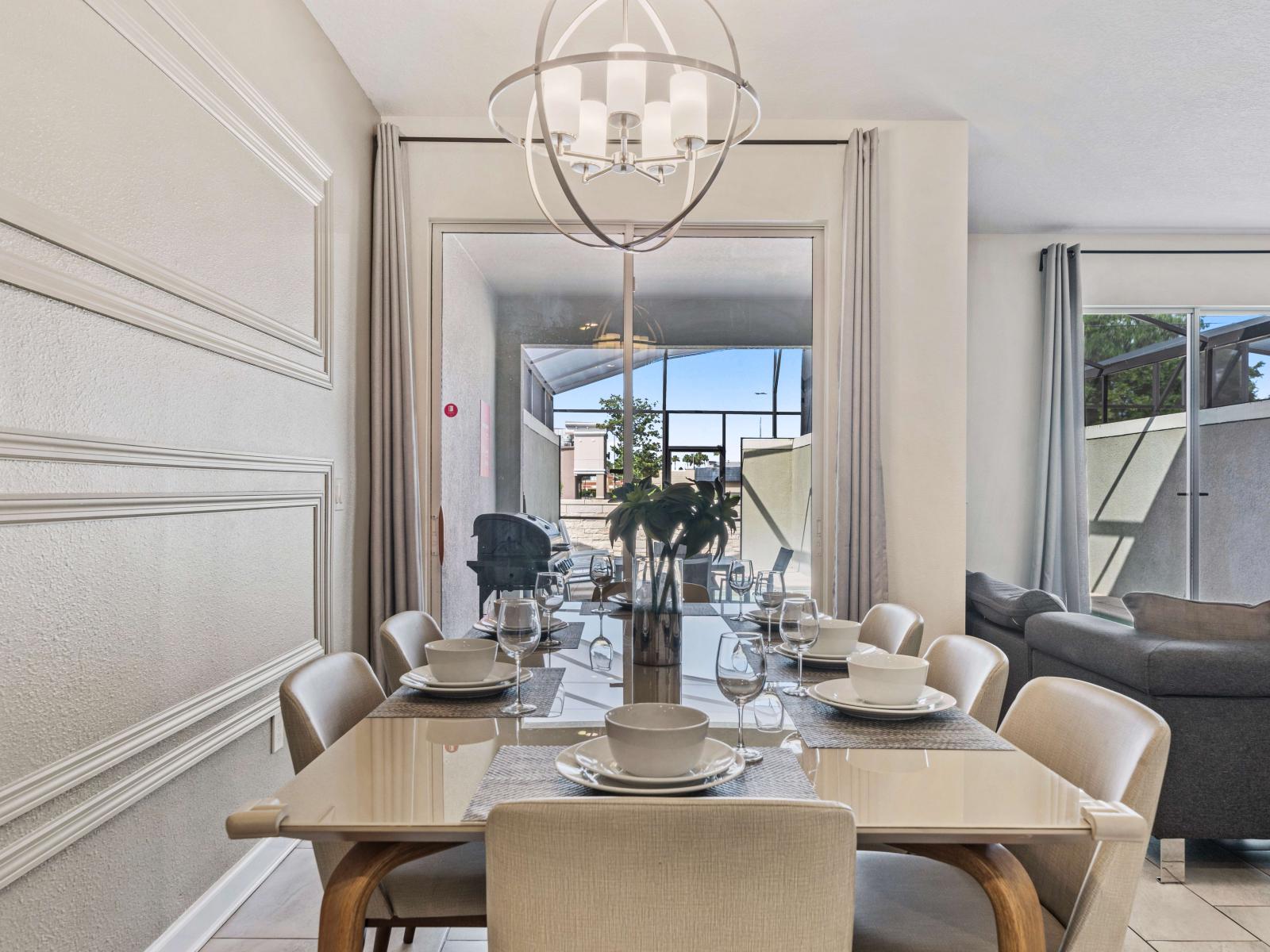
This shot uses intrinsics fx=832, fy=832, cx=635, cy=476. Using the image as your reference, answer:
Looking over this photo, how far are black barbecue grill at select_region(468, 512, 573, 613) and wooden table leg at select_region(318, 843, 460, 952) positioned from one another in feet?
8.85

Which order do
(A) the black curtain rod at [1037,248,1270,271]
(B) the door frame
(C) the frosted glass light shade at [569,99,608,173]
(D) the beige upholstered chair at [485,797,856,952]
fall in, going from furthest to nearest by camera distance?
(A) the black curtain rod at [1037,248,1270,271]
(B) the door frame
(C) the frosted glass light shade at [569,99,608,173]
(D) the beige upholstered chair at [485,797,856,952]

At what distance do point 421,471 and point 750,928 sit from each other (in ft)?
10.0

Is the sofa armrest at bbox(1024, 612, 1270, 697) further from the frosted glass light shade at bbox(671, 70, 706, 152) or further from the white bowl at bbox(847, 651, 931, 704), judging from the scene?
the frosted glass light shade at bbox(671, 70, 706, 152)

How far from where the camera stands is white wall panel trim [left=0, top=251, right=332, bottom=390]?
4.90 feet

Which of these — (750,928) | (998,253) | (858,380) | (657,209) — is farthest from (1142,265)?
(750,928)

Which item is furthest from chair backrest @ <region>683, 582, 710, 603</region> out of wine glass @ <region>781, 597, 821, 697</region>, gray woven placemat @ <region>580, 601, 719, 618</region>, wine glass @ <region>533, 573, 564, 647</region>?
wine glass @ <region>781, 597, 821, 697</region>

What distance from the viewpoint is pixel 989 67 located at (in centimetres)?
319

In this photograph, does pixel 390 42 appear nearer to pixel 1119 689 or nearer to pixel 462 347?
pixel 462 347

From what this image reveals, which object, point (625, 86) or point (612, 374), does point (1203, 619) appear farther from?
point (612, 374)

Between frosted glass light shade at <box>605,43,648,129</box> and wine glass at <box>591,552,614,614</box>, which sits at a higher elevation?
frosted glass light shade at <box>605,43,648,129</box>

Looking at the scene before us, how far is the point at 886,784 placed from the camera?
1155 millimetres

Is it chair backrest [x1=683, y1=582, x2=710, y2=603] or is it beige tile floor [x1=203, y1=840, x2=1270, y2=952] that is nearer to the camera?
beige tile floor [x1=203, y1=840, x2=1270, y2=952]

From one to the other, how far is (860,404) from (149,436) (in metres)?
2.69

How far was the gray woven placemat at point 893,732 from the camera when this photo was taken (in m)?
1.33
